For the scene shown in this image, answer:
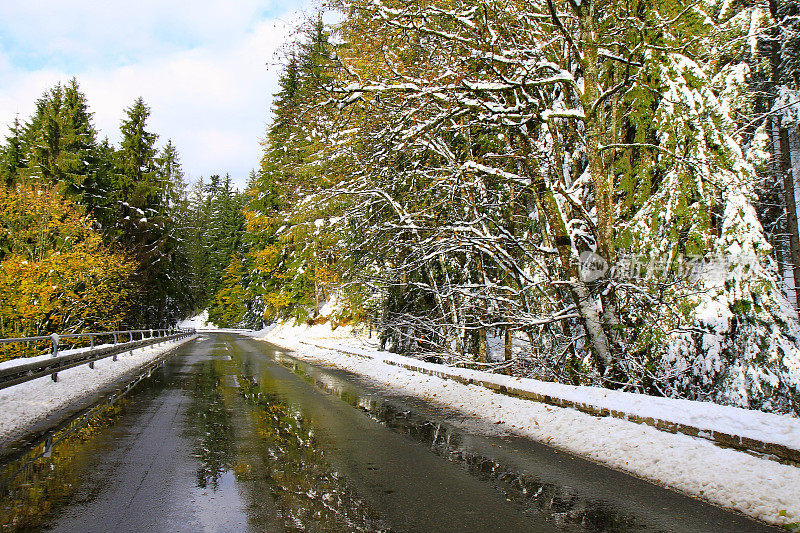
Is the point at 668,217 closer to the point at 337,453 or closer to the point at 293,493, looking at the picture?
the point at 337,453

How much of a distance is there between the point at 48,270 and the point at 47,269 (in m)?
0.06

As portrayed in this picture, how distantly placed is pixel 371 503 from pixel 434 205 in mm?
11398

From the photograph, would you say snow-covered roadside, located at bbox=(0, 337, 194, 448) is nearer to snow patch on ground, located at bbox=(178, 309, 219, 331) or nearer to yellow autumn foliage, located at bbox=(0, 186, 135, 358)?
yellow autumn foliage, located at bbox=(0, 186, 135, 358)

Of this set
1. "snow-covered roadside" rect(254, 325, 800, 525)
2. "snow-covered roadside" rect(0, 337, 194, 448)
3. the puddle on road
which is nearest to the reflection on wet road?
the puddle on road

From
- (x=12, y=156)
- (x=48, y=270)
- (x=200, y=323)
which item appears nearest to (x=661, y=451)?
(x=48, y=270)

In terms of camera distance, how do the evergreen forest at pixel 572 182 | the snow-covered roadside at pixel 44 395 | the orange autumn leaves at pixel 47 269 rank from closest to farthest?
the snow-covered roadside at pixel 44 395 < the evergreen forest at pixel 572 182 < the orange autumn leaves at pixel 47 269

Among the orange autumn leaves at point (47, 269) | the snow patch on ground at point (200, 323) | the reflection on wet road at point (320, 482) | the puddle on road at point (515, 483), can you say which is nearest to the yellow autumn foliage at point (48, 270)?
the orange autumn leaves at point (47, 269)

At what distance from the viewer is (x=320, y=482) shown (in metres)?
5.02

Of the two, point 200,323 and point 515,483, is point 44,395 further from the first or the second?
point 200,323

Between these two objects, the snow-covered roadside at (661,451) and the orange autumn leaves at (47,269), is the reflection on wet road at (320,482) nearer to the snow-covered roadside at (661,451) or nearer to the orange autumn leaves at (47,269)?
the snow-covered roadside at (661,451)

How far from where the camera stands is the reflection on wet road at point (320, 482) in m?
4.10

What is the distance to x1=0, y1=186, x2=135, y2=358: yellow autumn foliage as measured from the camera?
2112 centimetres

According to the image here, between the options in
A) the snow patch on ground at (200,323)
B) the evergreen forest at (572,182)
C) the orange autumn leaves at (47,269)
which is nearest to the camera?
the evergreen forest at (572,182)

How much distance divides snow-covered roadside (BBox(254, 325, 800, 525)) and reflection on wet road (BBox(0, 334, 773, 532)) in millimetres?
315
